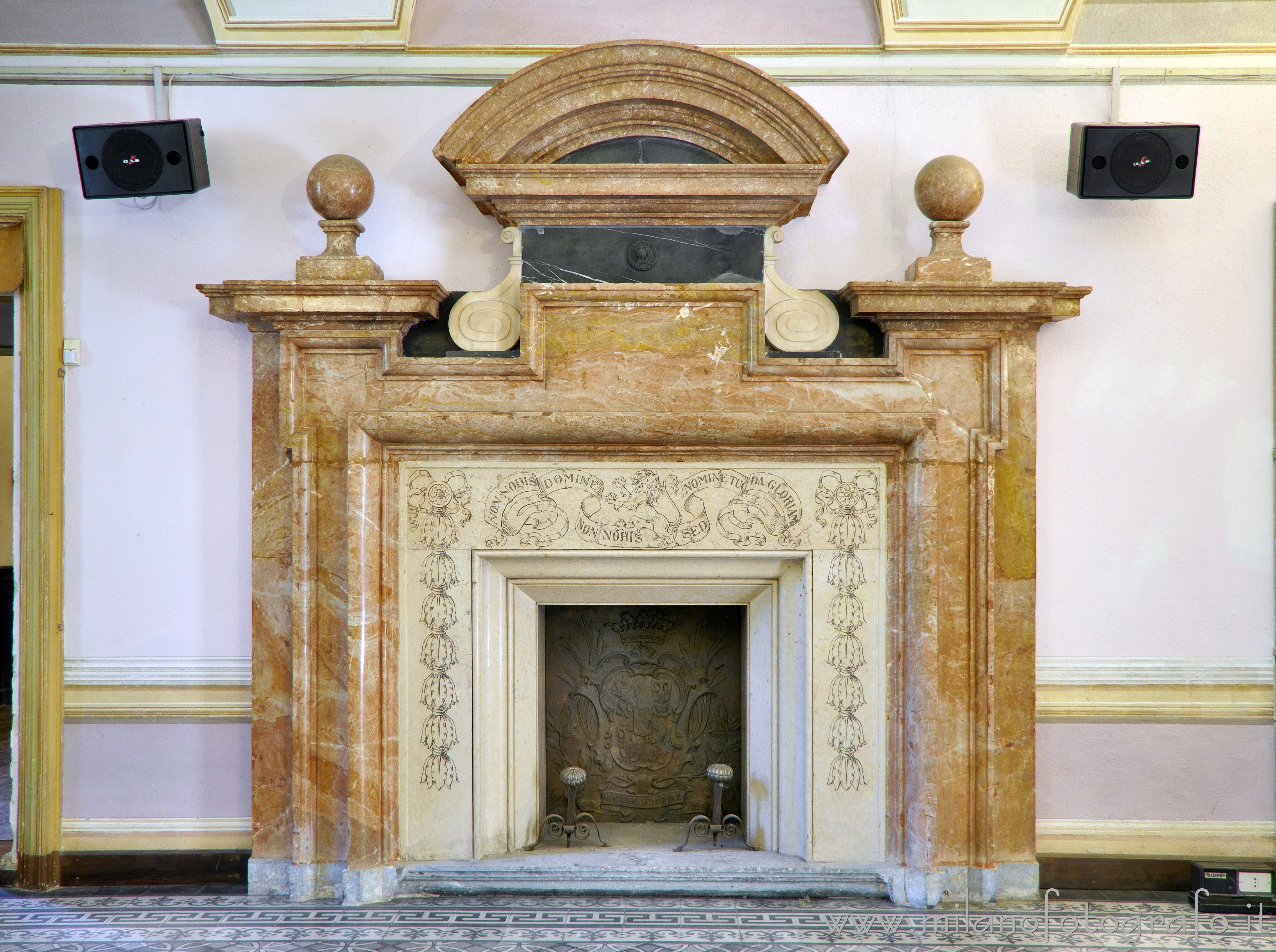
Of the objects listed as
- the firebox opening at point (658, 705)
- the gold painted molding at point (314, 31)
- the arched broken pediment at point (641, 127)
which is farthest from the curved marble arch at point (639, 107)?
the firebox opening at point (658, 705)

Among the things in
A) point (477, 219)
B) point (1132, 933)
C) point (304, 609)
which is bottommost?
point (1132, 933)

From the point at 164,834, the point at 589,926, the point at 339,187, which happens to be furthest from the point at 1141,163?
the point at 164,834

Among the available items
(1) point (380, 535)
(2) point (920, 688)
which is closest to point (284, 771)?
(1) point (380, 535)

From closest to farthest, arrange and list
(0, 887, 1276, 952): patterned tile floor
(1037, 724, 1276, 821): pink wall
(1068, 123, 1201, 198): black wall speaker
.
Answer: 1. (0, 887, 1276, 952): patterned tile floor
2. (1068, 123, 1201, 198): black wall speaker
3. (1037, 724, 1276, 821): pink wall

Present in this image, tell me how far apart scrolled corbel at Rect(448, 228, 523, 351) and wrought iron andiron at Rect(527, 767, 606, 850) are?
1.44 metres

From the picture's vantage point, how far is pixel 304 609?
2893 mm

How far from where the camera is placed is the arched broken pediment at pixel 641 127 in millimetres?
2828

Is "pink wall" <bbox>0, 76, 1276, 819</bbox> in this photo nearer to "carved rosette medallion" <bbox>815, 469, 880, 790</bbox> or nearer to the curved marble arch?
the curved marble arch

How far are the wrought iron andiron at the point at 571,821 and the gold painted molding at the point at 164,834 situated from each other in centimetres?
99

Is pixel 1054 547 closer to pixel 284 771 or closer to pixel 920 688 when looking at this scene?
pixel 920 688

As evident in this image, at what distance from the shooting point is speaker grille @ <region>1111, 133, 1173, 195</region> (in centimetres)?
294

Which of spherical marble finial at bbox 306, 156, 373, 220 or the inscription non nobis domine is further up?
spherical marble finial at bbox 306, 156, 373, 220

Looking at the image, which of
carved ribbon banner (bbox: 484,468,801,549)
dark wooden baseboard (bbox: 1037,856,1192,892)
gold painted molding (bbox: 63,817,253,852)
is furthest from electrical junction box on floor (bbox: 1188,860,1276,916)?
gold painted molding (bbox: 63,817,253,852)

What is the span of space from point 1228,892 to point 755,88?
2.93 m
